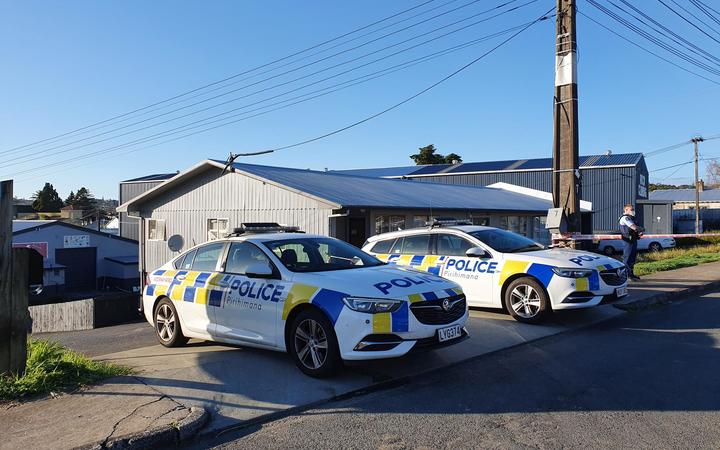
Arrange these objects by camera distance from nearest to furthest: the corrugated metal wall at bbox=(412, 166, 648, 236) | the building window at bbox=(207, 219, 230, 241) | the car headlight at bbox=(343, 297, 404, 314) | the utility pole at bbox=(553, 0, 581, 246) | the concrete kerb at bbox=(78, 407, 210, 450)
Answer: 1. the concrete kerb at bbox=(78, 407, 210, 450)
2. the car headlight at bbox=(343, 297, 404, 314)
3. the utility pole at bbox=(553, 0, 581, 246)
4. the building window at bbox=(207, 219, 230, 241)
5. the corrugated metal wall at bbox=(412, 166, 648, 236)

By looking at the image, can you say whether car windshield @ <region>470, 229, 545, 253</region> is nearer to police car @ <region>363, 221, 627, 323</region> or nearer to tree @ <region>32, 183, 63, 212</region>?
police car @ <region>363, 221, 627, 323</region>

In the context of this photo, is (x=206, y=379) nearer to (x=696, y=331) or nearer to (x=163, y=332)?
(x=163, y=332)

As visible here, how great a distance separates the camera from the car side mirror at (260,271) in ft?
19.9

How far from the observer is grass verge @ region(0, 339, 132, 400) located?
5191mm

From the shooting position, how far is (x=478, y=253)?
9.00 metres

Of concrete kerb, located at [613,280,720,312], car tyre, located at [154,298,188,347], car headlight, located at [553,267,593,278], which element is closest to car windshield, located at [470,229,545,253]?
car headlight, located at [553,267,593,278]

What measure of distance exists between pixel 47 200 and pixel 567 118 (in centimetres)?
9135

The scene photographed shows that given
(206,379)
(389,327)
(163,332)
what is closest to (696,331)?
(389,327)

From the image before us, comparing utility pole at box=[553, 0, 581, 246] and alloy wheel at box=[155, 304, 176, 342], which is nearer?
alloy wheel at box=[155, 304, 176, 342]

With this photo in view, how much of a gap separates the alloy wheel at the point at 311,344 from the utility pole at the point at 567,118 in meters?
8.43

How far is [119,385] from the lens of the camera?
5.43 m

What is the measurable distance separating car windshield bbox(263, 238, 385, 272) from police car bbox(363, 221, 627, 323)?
2.72 metres

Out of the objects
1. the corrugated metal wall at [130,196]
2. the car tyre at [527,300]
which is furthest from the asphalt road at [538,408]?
the corrugated metal wall at [130,196]

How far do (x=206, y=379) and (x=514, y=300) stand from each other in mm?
5019
